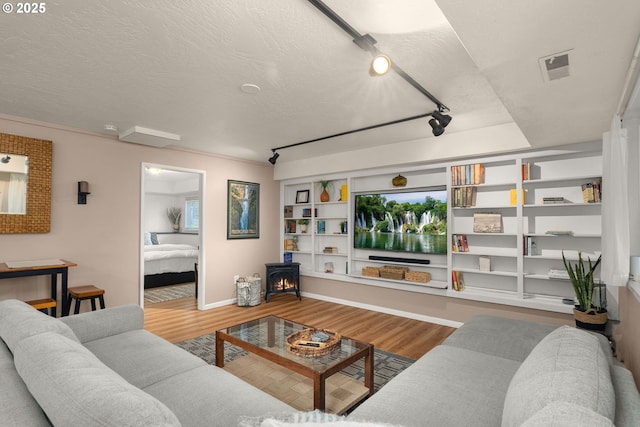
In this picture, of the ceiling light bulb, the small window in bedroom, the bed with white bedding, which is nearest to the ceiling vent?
the ceiling light bulb

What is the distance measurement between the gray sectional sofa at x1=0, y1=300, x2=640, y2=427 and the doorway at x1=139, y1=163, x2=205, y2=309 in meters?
4.34

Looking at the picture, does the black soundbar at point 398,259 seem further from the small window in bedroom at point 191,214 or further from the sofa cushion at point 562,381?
the small window in bedroom at point 191,214

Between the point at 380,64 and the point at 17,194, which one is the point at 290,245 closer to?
the point at 17,194

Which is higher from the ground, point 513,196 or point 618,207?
point 513,196

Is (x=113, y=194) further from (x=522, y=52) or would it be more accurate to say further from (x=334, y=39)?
(x=522, y=52)

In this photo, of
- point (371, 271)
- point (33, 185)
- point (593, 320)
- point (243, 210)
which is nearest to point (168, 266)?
point (243, 210)

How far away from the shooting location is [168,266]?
663cm

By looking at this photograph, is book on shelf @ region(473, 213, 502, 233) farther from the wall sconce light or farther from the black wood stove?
the wall sconce light

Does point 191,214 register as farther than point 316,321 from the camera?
Yes

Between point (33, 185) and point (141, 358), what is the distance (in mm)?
2789

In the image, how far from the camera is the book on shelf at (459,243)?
4141 millimetres

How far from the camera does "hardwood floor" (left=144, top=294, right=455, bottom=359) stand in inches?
144

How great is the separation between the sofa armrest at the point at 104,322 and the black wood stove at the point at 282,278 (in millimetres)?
2977

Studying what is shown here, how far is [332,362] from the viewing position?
7.09 feet
